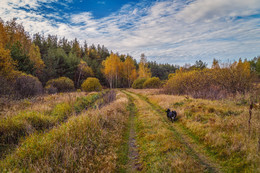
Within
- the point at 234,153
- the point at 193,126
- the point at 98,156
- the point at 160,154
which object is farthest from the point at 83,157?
the point at 193,126

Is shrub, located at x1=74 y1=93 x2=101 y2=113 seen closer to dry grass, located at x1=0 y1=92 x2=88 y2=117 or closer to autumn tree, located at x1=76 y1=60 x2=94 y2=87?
dry grass, located at x1=0 y1=92 x2=88 y2=117

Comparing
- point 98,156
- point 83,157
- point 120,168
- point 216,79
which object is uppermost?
point 216,79

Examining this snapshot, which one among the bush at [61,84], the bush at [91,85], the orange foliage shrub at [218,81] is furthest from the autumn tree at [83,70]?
the orange foliage shrub at [218,81]

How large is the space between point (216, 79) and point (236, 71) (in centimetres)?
210

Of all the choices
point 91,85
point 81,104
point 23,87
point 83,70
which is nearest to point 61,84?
point 91,85

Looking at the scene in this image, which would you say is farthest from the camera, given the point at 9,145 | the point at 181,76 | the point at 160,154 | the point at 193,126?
the point at 181,76

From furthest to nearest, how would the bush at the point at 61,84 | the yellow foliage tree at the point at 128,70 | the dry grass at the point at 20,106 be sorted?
the yellow foliage tree at the point at 128,70 → the bush at the point at 61,84 → the dry grass at the point at 20,106

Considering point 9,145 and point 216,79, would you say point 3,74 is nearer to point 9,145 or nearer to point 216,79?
point 9,145

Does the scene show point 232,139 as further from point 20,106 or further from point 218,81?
point 20,106

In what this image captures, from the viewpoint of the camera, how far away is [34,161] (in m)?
3.59

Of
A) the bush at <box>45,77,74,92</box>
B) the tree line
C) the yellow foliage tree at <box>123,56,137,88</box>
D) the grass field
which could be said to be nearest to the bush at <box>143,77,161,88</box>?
the tree line

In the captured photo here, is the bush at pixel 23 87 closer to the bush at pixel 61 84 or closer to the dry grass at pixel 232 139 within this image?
the bush at pixel 61 84

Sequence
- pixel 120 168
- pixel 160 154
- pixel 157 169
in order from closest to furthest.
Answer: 1. pixel 157 169
2. pixel 120 168
3. pixel 160 154

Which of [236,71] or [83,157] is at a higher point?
[236,71]
